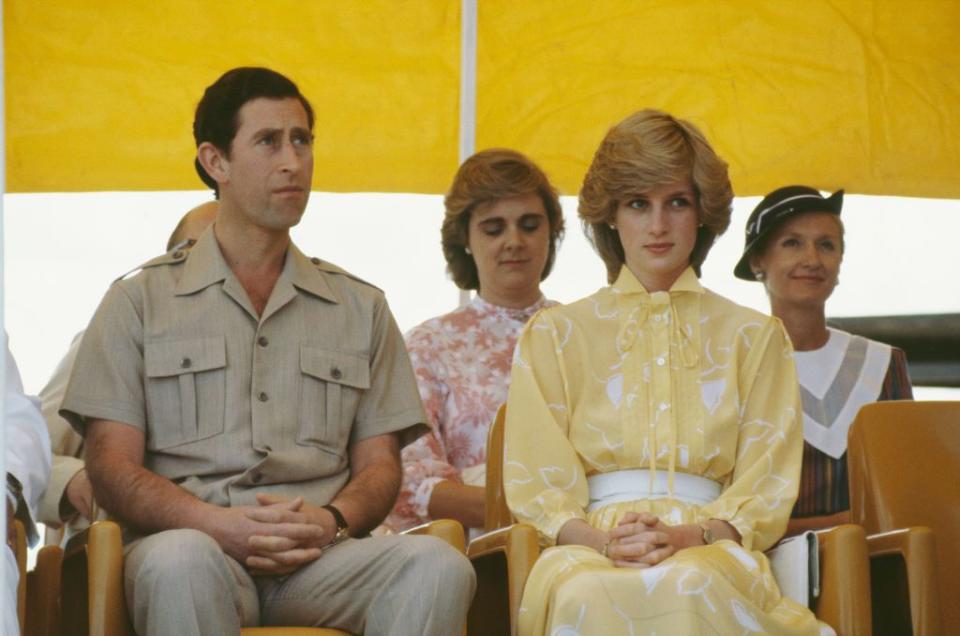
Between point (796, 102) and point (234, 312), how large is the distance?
226cm

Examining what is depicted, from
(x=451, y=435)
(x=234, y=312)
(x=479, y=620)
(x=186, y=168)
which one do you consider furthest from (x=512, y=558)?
(x=186, y=168)

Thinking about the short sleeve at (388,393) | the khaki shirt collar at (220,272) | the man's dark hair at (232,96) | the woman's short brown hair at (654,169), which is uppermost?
the man's dark hair at (232,96)

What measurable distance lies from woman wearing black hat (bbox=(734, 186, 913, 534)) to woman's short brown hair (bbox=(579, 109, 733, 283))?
784 millimetres

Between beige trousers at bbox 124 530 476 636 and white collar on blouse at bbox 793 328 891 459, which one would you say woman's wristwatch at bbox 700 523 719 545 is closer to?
beige trousers at bbox 124 530 476 636

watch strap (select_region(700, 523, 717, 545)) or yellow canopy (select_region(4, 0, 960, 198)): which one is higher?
yellow canopy (select_region(4, 0, 960, 198))

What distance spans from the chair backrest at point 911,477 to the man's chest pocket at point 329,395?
1111 mm

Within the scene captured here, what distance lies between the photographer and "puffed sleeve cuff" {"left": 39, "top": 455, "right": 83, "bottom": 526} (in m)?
4.09

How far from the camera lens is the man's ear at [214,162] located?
377 cm

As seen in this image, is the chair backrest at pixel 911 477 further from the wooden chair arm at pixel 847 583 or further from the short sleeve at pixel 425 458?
the short sleeve at pixel 425 458

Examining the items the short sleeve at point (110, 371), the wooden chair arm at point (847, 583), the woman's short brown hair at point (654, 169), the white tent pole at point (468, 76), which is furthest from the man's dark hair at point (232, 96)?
the wooden chair arm at point (847, 583)

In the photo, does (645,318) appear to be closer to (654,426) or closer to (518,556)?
(654,426)

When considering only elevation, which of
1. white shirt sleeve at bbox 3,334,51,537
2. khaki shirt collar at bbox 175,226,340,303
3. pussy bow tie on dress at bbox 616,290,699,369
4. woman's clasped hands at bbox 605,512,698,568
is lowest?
woman's clasped hands at bbox 605,512,698,568

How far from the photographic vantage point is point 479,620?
11.8ft

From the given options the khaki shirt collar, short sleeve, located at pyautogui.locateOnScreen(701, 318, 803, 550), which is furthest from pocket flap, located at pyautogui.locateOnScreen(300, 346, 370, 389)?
short sleeve, located at pyautogui.locateOnScreen(701, 318, 803, 550)
